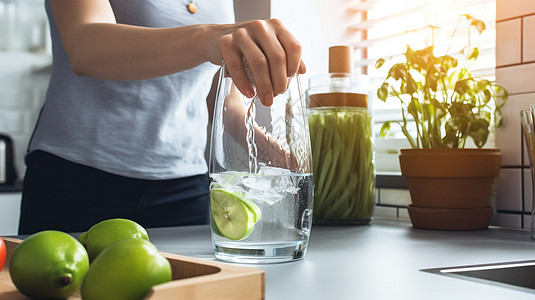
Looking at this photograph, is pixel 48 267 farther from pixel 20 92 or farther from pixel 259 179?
pixel 20 92

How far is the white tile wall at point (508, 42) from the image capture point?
114cm

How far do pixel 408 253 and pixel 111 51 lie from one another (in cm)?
60

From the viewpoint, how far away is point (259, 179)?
63cm

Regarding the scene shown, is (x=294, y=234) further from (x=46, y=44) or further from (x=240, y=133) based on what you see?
(x=46, y=44)

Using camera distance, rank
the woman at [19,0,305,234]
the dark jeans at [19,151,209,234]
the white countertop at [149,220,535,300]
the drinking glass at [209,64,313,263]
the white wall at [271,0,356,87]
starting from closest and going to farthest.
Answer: the white countertop at [149,220,535,300] → the drinking glass at [209,64,313,263] → the woman at [19,0,305,234] → the dark jeans at [19,151,209,234] → the white wall at [271,0,356,87]

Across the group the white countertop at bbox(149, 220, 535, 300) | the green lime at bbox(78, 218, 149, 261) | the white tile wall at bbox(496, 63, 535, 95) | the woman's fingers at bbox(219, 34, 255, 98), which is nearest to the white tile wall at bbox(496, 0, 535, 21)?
the white tile wall at bbox(496, 63, 535, 95)

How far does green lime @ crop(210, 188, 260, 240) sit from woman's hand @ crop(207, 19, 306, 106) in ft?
0.39

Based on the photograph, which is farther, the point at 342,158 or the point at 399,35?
the point at 399,35

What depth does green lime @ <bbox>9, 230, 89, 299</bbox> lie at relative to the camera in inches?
17.9

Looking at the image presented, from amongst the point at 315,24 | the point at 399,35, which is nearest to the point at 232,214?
the point at 399,35

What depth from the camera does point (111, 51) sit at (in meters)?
0.96

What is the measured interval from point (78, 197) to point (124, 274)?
0.79m

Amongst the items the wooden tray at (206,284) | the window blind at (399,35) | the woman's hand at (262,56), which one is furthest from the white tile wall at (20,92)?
the wooden tray at (206,284)

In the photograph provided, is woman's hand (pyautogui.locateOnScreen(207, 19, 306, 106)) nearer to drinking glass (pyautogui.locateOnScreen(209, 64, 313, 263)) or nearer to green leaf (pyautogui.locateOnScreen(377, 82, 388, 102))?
drinking glass (pyautogui.locateOnScreen(209, 64, 313, 263))
